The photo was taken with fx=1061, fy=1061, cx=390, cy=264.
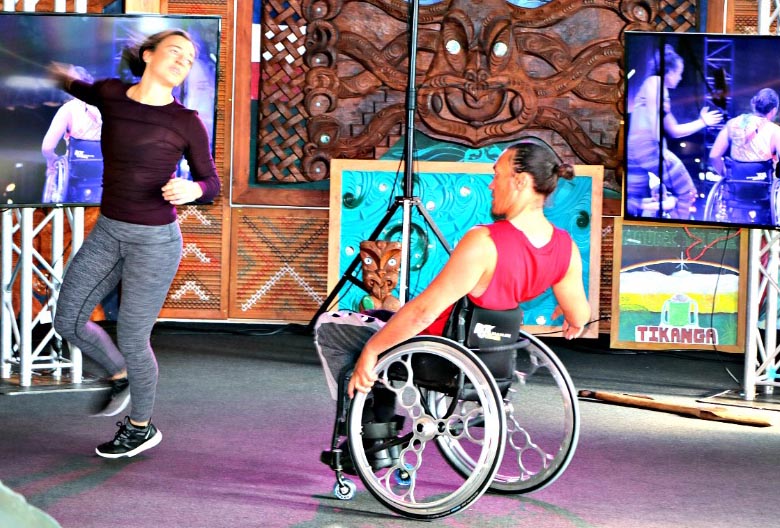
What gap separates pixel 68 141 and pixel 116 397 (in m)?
1.28

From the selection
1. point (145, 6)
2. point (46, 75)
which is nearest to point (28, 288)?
point (46, 75)

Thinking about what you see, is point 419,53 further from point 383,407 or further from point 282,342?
point 383,407

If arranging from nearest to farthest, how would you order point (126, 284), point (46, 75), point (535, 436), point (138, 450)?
1. point (126, 284)
2. point (138, 450)
3. point (535, 436)
4. point (46, 75)

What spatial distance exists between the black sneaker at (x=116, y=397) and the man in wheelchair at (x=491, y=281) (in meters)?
0.71

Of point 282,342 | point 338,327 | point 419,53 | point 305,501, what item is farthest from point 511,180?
point 419,53

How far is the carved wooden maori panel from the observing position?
6.10 meters

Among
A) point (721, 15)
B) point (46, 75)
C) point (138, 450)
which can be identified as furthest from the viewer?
point (721, 15)

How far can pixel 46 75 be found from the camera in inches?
151

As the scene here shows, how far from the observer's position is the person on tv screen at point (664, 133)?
4.30 m

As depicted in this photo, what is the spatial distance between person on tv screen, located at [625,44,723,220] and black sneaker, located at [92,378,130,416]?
7.76 ft

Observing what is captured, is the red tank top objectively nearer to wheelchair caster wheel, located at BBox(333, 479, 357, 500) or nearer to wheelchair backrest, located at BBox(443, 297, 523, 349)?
wheelchair backrest, located at BBox(443, 297, 523, 349)

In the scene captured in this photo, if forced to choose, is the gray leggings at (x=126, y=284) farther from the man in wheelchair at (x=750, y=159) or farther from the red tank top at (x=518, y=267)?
the man in wheelchair at (x=750, y=159)

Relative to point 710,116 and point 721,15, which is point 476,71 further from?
point 710,116

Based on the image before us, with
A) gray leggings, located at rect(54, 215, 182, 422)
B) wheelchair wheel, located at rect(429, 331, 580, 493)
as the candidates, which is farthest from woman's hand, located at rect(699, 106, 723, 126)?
gray leggings, located at rect(54, 215, 182, 422)
